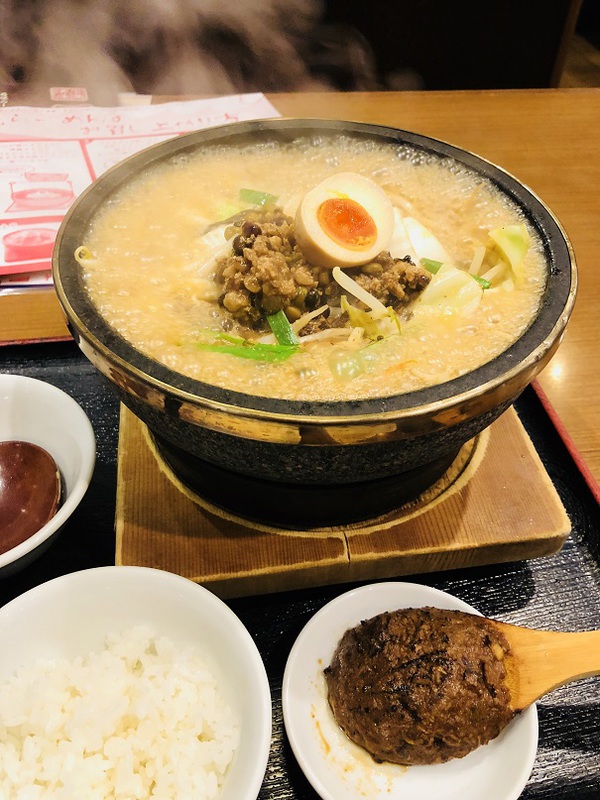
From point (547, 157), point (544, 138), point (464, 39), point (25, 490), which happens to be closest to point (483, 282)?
point (25, 490)

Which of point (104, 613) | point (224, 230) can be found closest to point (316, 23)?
point (224, 230)

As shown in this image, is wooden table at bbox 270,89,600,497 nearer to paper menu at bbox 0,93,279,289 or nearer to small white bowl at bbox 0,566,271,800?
paper menu at bbox 0,93,279,289

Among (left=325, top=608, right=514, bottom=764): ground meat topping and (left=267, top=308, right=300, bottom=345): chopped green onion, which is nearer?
(left=325, top=608, right=514, bottom=764): ground meat topping

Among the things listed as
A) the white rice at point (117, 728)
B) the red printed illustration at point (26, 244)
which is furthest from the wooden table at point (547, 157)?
the white rice at point (117, 728)

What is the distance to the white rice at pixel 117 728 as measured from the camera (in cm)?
104

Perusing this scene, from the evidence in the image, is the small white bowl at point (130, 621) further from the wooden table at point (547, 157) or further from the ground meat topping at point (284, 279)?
the wooden table at point (547, 157)

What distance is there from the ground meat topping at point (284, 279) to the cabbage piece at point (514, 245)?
0.19m

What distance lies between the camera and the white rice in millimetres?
1041

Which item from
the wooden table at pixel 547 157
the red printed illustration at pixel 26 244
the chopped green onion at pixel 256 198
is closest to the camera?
the chopped green onion at pixel 256 198

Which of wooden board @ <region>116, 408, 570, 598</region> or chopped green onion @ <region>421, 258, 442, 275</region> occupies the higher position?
chopped green onion @ <region>421, 258, 442, 275</region>

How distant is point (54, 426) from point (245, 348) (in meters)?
0.62

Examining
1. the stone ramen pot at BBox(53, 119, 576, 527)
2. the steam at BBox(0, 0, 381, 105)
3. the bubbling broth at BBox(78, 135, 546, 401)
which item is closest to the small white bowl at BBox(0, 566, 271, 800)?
the stone ramen pot at BBox(53, 119, 576, 527)

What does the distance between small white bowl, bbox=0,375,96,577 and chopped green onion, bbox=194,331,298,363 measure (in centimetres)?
43

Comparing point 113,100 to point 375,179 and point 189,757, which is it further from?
point 189,757
